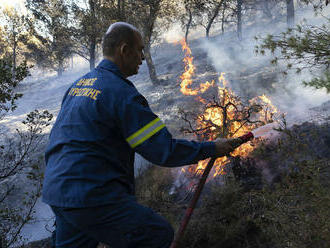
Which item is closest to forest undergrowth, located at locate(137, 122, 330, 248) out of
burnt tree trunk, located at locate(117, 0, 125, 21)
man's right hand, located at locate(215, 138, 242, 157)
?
man's right hand, located at locate(215, 138, 242, 157)

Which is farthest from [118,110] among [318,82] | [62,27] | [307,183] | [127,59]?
[62,27]

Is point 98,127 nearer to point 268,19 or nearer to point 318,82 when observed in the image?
point 318,82

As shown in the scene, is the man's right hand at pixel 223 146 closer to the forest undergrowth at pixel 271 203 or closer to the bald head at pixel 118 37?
the forest undergrowth at pixel 271 203

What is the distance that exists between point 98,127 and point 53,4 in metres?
21.4

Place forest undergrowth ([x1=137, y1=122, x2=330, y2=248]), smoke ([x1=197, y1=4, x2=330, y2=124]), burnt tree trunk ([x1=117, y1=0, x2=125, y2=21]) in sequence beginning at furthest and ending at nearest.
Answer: burnt tree trunk ([x1=117, y1=0, x2=125, y2=21]) < smoke ([x1=197, y1=4, x2=330, y2=124]) < forest undergrowth ([x1=137, y1=122, x2=330, y2=248])

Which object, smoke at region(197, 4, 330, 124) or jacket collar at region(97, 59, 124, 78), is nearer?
jacket collar at region(97, 59, 124, 78)

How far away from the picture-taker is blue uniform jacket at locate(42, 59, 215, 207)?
1.92 metres

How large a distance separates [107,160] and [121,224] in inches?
17.8

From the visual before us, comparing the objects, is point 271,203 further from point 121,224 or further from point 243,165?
point 243,165

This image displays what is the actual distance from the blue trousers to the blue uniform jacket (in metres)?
0.07

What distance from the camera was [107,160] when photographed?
1992 millimetres

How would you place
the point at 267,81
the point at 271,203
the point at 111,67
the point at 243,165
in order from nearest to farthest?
the point at 111,67 → the point at 271,203 → the point at 243,165 → the point at 267,81

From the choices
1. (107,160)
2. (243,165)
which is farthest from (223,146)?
(243,165)

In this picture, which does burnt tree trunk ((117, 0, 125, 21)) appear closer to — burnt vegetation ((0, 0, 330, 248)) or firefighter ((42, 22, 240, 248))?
burnt vegetation ((0, 0, 330, 248))
